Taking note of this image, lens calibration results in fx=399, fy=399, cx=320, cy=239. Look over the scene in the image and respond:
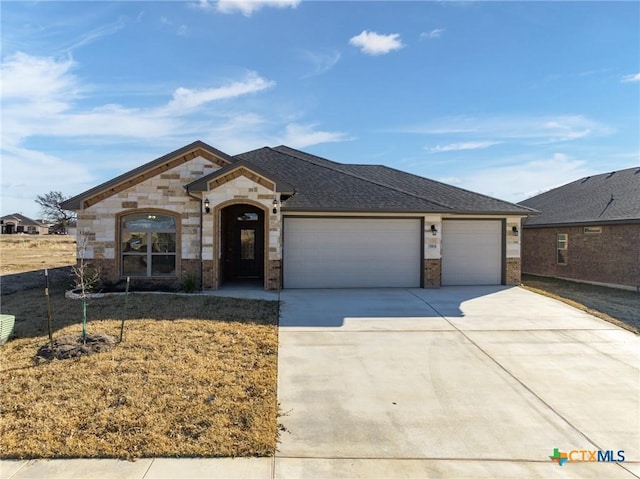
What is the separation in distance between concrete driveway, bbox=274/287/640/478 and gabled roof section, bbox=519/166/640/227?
319 inches

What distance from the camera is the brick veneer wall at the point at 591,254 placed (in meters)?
14.8

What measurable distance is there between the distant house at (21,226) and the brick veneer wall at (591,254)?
8933 centimetres

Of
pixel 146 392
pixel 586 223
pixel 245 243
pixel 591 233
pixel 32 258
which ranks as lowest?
pixel 146 392

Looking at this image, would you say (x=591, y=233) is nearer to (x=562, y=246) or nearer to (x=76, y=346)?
(x=562, y=246)

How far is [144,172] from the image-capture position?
40.9ft

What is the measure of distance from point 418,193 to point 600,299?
6791 millimetres

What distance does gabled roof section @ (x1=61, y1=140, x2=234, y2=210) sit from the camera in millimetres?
12344

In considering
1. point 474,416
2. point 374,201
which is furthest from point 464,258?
point 474,416

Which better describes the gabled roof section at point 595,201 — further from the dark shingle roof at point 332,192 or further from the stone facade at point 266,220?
the stone facade at point 266,220

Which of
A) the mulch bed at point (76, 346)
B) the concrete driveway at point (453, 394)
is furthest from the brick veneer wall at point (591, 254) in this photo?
the mulch bed at point (76, 346)

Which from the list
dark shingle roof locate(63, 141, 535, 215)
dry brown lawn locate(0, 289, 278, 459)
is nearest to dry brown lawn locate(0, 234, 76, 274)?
dark shingle roof locate(63, 141, 535, 215)

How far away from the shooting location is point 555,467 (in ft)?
13.1

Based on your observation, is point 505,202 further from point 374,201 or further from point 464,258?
point 374,201

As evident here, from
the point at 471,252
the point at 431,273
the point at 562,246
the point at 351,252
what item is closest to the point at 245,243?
the point at 351,252
